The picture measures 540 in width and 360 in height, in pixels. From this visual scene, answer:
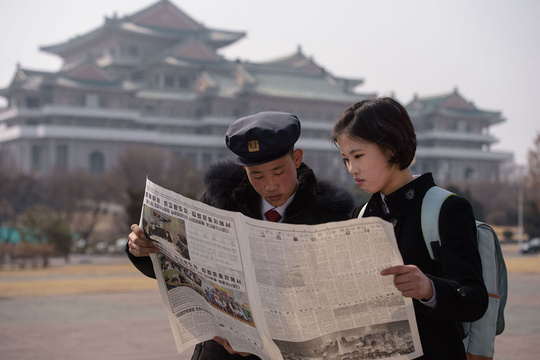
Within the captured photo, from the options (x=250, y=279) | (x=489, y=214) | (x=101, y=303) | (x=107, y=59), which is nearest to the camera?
(x=250, y=279)

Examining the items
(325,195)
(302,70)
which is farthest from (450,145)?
(325,195)

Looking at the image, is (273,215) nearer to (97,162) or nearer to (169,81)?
(97,162)

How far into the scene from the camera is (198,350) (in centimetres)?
219

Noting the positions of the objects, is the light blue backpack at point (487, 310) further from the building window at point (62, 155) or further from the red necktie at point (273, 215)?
the building window at point (62, 155)

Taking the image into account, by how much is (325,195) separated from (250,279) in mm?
526

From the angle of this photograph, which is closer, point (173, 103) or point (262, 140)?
point (262, 140)

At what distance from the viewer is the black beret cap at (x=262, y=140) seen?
200 centimetres

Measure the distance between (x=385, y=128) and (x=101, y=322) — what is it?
5.92 meters

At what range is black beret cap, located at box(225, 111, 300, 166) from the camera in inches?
78.9

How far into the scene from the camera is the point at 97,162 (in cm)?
4666

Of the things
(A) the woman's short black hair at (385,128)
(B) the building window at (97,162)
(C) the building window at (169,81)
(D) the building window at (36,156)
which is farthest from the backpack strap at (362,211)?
(C) the building window at (169,81)

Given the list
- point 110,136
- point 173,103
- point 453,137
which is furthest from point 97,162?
point 453,137

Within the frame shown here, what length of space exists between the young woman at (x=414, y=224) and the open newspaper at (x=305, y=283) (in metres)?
0.07

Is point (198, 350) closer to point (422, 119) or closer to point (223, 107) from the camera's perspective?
point (223, 107)
